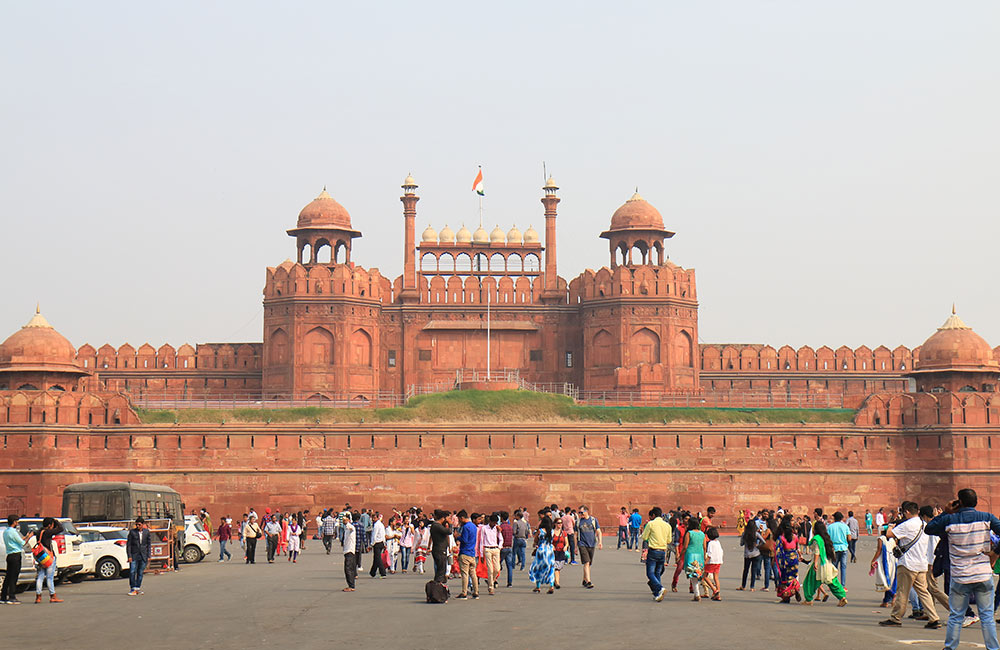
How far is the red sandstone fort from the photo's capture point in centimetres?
4234

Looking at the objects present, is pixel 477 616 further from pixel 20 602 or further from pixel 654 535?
pixel 20 602

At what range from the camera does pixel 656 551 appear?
18.1m

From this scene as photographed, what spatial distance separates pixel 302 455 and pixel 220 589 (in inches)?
876

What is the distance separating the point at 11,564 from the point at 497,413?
26.0 metres

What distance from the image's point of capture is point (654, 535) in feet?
60.5

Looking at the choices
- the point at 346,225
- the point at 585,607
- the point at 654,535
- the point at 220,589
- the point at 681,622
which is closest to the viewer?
the point at 681,622

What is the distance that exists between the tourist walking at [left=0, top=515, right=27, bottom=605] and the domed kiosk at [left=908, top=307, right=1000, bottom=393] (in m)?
35.6

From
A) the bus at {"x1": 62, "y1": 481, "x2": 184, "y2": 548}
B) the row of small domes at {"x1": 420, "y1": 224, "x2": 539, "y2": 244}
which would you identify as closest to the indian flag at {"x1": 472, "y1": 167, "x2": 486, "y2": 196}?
the row of small domes at {"x1": 420, "y1": 224, "x2": 539, "y2": 244}

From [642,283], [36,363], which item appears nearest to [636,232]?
[642,283]

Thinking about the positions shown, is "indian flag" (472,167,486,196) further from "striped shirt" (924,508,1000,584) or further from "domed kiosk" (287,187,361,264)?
"striped shirt" (924,508,1000,584)

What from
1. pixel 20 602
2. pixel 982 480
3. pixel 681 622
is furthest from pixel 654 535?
pixel 982 480

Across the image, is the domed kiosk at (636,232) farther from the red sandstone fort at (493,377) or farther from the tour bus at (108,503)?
the tour bus at (108,503)

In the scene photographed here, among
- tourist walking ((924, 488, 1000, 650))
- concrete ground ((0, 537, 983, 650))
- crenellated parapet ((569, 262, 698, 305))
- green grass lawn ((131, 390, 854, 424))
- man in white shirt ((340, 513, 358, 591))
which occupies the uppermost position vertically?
crenellated parapet ((569, 262, 698, 305))

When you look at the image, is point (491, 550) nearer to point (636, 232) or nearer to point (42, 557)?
point (42, 557)
